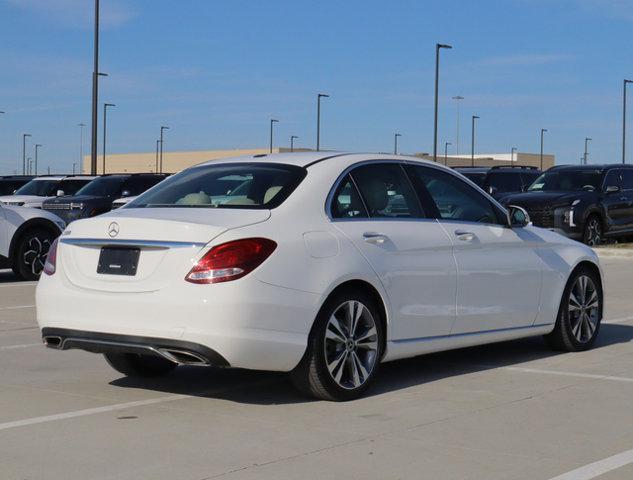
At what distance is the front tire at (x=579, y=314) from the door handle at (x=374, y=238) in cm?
240

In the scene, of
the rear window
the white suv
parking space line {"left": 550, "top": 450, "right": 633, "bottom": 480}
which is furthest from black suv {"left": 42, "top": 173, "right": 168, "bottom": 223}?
parking space line {"left": 550, "top": 450, "right": 633, "bottom": 480}

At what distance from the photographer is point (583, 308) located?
9.34 meters

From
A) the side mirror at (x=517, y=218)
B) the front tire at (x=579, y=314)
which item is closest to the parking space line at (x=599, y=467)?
the side mirror at (x=517, y=218)

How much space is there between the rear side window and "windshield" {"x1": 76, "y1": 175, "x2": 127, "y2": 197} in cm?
911

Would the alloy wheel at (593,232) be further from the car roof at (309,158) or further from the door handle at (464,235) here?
the car roof at (309,158)

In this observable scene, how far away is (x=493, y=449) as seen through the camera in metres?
5.80

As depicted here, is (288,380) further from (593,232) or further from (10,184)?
(10,184)

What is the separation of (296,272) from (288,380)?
1407mm

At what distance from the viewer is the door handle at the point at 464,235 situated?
8.03 m

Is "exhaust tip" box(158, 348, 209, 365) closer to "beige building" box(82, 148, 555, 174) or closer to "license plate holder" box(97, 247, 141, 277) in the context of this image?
"license plate holder" box(97, 247, 141, 277)

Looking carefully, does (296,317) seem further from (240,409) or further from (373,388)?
(373,388)

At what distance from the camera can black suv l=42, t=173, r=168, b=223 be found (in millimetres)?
22906

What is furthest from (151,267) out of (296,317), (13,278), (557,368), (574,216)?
(574,216)

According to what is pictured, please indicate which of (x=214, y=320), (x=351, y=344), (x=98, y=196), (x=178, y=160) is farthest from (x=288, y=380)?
(x=178, y=160)
